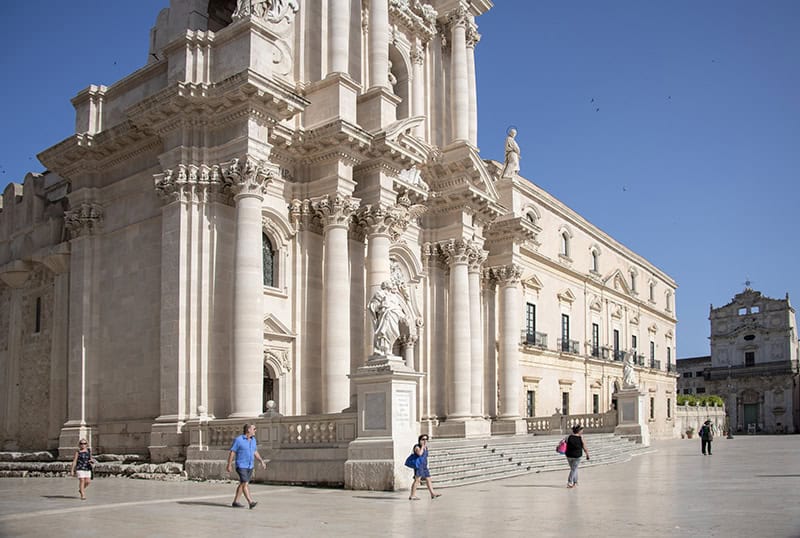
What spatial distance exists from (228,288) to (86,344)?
5.28 m

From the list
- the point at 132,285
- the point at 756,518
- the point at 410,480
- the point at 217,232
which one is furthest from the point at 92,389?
the point at 756,518

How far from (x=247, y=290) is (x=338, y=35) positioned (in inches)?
346

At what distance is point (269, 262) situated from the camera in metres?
22.7

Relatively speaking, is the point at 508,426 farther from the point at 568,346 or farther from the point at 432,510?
the point at 432,510

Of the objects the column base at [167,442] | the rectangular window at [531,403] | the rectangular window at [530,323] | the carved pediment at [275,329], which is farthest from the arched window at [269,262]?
the rectangular window at [531,403]

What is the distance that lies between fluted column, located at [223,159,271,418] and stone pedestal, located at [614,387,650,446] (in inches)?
698

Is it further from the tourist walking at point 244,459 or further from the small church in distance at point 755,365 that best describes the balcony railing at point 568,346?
the small church in distance at point 755,365

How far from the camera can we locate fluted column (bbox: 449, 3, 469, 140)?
99.4 ft

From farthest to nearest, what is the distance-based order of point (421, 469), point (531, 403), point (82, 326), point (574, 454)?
1. point (531, 403)
2. point (82, 326)
3. point (574, 454)
4. point (421, 469)

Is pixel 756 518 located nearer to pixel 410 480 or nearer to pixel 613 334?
pixel 410 480

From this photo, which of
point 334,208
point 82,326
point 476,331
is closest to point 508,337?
point 476,331

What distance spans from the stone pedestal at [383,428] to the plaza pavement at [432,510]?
0.37 m

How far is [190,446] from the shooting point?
19.1 m

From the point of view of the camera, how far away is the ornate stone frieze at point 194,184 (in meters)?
20.5
